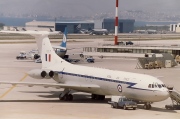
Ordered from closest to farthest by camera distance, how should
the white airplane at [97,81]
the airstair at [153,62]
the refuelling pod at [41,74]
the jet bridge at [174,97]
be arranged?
the white airplane at [97,81] < the jet bridge at [174,97] < the refuelling pod at [41,74] < the airstair at [153,62]

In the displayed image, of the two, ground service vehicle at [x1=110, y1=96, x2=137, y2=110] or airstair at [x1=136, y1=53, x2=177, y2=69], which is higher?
airstair at [x1=136, y1=53, x2=177, y2=69]

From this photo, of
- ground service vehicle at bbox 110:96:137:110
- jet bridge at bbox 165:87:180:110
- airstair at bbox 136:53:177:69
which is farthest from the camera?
airstair at bbox 136:53:177:69

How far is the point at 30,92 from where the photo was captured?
61.9 m

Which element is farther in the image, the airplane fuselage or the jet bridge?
the jet bridge

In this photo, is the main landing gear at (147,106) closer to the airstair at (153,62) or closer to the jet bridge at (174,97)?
the jet bridge at (174,97)

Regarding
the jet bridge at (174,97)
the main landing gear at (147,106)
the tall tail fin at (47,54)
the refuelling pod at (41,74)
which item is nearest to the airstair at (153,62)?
the tall tail fin at (47,54)

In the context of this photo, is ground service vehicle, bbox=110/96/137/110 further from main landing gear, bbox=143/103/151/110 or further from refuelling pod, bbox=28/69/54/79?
refuelling pod, bbox=28/69/54/79

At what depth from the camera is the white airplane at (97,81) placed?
162 ft

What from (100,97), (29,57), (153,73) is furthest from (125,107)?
(29,57)

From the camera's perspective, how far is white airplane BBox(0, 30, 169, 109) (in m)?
49.5

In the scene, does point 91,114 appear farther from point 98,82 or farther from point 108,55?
point 108,55

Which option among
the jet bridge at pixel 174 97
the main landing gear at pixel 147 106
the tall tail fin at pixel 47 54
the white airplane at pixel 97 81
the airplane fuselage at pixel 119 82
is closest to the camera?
the airplane fuselage at pixel 119 82

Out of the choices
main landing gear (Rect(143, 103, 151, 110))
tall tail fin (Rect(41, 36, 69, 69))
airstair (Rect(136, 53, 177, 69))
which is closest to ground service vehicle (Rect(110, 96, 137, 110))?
main landing gear (Rect(143, 103, 151, 110))

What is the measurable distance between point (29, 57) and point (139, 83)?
70.5 meters
